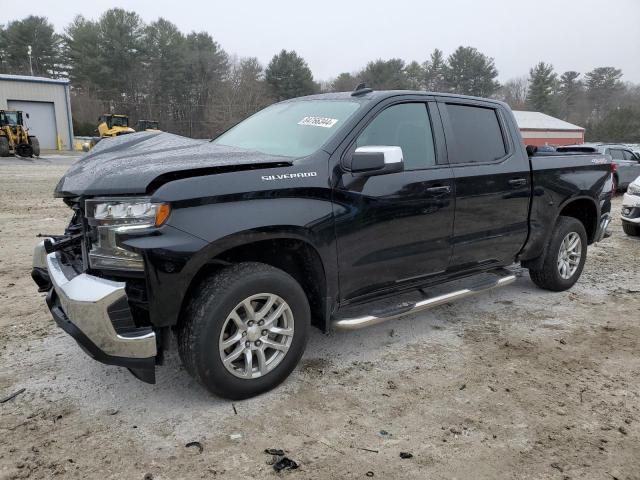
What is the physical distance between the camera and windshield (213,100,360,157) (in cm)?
350

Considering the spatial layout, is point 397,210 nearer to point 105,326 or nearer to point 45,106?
point 105,326

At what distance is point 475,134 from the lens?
4.30 meters

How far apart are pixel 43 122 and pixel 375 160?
40.0m

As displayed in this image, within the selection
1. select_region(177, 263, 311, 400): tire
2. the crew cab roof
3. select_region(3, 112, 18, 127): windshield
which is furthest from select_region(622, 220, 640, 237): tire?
select_region(3, 112, 18, 127): windshield

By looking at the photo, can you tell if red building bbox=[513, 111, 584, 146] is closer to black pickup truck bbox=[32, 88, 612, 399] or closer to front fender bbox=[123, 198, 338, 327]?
black pickup truck bbox=[32, 88, 612, 399]

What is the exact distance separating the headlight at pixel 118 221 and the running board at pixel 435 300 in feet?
4.57

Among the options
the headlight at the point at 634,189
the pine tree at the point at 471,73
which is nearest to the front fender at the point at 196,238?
the headlight at the point at 634,189

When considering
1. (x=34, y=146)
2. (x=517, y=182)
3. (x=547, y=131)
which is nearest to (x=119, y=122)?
(x=34, y=146)

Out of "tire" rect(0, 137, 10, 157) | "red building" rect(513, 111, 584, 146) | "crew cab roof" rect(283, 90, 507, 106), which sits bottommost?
"crew cab roof" rect(283, 90, 507, 106)

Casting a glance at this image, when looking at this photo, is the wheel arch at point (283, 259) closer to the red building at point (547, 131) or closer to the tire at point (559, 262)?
the tire at point (559, 262)

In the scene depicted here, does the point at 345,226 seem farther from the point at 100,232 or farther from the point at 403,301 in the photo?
the point at 100,232

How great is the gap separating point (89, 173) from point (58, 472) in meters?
1.67

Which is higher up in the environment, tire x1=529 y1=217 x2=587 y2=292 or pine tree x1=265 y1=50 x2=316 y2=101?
pine tree x1=265 y1=50 x2=316 y2=101

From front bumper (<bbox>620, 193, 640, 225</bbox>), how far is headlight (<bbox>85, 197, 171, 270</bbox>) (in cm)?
815
